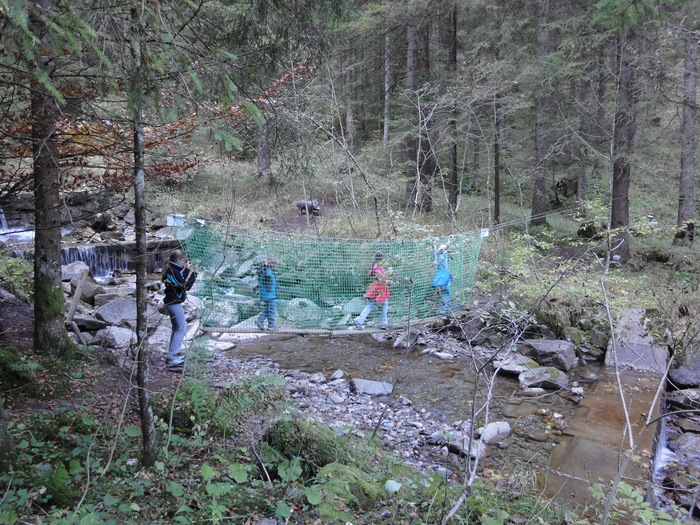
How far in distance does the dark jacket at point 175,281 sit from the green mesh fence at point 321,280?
73cm

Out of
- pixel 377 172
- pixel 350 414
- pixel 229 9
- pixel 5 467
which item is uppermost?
pixel 229 9

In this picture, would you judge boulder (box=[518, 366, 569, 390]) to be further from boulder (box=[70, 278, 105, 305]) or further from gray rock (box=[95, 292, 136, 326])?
boulder (box=[70, 278, 105, 305])

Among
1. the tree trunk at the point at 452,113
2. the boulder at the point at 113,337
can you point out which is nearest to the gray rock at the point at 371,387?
the boulder at the point at 113,337

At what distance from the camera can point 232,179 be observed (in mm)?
6301

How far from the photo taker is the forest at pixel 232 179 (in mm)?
2408

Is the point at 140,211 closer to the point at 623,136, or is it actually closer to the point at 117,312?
the point at 117,312

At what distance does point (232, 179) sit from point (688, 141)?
886 cm

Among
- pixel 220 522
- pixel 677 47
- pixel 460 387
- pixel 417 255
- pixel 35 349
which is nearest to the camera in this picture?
pixel 220 522

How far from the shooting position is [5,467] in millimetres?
2391

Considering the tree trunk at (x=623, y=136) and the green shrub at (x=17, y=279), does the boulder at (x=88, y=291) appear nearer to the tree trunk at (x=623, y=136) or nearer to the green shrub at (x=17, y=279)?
the green shrub at (x=17, y=279)

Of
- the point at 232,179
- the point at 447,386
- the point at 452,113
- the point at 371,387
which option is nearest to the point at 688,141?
the point at 452,113

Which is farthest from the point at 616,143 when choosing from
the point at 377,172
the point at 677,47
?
the point at 377,172

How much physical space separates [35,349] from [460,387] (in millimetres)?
4049

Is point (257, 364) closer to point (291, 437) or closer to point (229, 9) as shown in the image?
point (291, 437)
